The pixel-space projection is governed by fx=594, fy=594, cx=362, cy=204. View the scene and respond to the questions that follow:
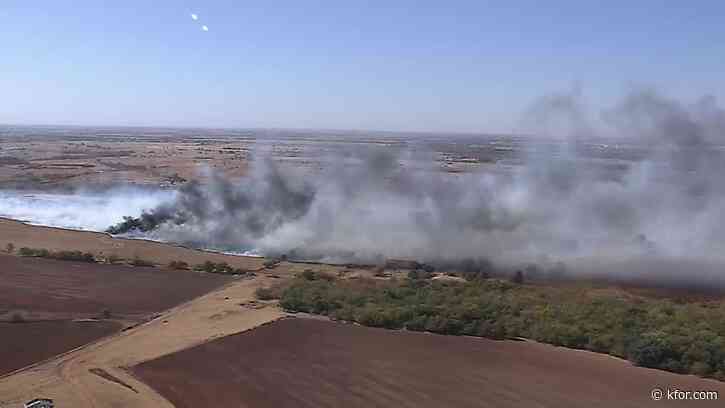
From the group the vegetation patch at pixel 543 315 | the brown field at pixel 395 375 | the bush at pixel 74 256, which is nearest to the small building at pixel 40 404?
the brown field at pixel 395 375

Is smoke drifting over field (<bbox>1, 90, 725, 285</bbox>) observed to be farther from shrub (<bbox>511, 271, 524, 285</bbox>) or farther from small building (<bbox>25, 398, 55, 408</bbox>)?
small building (<bbox>25, 398, 55, 408</bbox>)

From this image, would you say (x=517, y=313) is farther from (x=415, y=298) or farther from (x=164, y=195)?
(x=164, y=195)

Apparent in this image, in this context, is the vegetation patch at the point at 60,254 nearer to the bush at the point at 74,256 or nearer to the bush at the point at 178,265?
the bush at the point at 74,256

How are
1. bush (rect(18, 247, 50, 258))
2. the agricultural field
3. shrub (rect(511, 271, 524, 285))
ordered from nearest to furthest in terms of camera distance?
1. the agricultural field
2. shrub (rect(511, 271, 524, 285))
3. bush (rect(18, 247, 50, 258))

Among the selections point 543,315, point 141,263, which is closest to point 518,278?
point 543,315

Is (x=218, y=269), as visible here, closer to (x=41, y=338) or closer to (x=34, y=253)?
(x=41, y=338)

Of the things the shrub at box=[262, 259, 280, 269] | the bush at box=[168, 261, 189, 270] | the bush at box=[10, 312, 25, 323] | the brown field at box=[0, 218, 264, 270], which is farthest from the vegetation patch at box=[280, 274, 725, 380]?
the bush at box=[10, 312, 25, 323]
